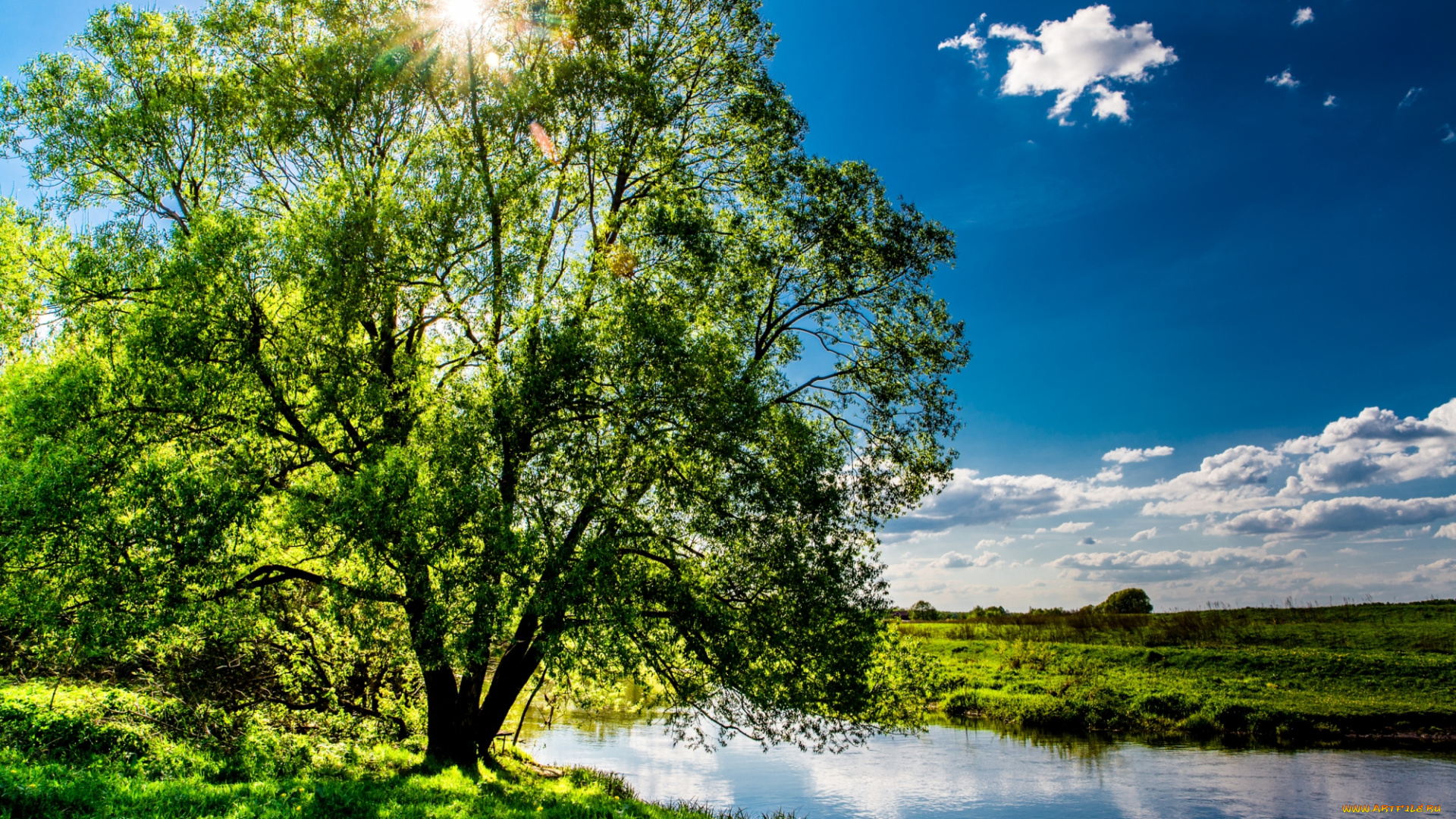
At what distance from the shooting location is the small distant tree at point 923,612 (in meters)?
105

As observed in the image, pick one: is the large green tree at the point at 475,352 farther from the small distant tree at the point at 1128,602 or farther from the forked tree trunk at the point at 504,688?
the small distant tree at the point at 1128,602

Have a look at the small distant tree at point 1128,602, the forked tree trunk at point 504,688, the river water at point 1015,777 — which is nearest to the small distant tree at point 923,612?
the small distant tree at point 1128,602

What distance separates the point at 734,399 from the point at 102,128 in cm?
1523

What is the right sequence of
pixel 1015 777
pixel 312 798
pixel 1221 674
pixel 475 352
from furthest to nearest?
pixel 1221 674, pixel 1015 777, pixel 475 352, pixel 312 798

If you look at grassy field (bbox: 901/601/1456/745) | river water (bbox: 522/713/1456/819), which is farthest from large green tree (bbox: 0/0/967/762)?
grassy field (bbox: 901/601/1456/745)

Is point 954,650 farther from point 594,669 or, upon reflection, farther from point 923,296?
point 594,669

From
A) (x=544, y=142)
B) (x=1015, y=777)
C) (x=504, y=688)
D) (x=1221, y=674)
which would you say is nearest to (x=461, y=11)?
(x=544, y=142)

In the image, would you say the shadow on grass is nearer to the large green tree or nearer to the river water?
the large green tree

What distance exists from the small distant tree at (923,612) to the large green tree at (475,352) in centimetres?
9411

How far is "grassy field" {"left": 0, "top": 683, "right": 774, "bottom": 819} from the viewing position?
875cm

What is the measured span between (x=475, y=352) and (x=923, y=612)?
105 meters

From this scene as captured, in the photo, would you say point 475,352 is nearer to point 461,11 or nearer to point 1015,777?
point 461,11

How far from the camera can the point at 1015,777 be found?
25.5 metres

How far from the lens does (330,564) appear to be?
13484 mm
